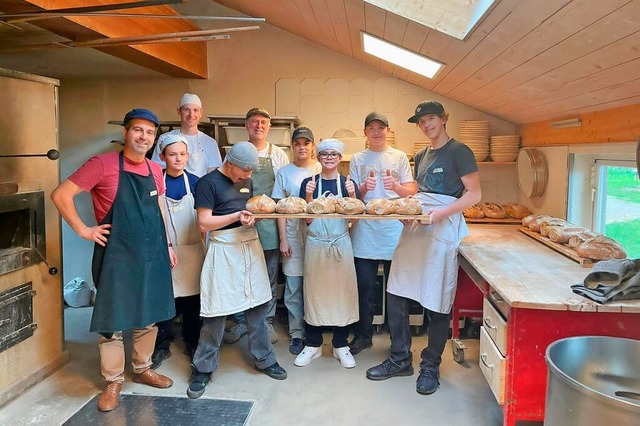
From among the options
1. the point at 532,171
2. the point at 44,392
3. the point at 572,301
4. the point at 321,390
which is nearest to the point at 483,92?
the point at 532,171

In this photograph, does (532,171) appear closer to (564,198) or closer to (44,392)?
(564,198)

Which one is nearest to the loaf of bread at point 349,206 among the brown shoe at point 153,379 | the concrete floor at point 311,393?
the concrete floor at point 311,393

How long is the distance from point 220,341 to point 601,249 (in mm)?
1894

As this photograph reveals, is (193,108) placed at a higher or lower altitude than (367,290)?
higher

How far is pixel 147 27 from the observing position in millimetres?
2891

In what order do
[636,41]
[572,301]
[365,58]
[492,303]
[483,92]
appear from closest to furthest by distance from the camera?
[636,41] < [572,301] < [492,303] < [483,92] < [365,58]

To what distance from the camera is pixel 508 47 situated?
197cm

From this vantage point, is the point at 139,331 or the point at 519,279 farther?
the point at 139,331

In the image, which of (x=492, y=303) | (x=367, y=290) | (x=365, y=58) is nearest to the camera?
(x=492, y=303)

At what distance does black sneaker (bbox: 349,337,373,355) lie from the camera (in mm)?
2828

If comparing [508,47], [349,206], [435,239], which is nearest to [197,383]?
[349,206]

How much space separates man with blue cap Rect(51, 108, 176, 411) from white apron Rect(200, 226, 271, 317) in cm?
23

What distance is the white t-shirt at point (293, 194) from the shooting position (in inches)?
111

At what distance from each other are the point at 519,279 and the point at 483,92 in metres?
1.59
